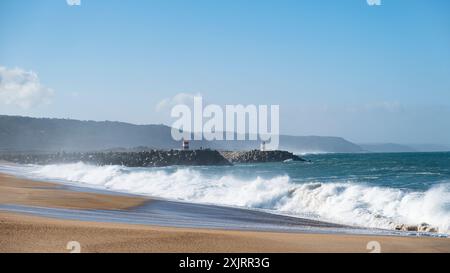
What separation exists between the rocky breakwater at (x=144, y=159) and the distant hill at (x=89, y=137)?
57.5 metres

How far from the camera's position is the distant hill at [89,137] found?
14962 cm

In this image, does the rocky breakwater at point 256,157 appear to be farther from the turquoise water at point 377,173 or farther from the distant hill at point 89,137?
the distant hill at point 89,137

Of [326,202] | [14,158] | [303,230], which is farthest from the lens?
[14,158]

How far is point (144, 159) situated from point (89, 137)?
102 metres

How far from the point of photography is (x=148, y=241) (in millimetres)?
9789

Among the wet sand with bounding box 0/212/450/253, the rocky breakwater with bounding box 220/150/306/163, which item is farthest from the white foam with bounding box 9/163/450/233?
the rocky breakwater with bounding box 220/150/306/163

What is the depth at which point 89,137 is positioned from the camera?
17088 cm

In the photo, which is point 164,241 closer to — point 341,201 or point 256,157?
point 341,201

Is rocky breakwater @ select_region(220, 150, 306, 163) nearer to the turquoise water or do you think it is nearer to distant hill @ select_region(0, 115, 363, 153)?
the turquoise water

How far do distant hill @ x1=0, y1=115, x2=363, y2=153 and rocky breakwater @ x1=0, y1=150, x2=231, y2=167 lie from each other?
5753 cm

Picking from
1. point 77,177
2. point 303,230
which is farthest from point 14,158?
point 303,230

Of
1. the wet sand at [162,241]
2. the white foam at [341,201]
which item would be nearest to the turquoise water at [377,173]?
the white foam at [341,201]

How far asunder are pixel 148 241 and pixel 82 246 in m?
1.23
